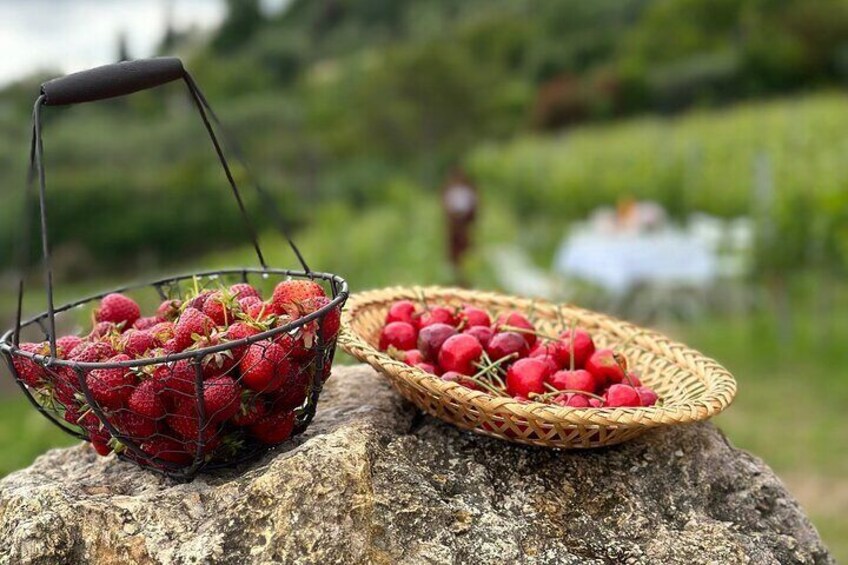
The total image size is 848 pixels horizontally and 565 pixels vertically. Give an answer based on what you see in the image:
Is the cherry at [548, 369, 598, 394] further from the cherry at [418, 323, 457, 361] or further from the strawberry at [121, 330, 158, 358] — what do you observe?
the strawberry at [121, 330, 158, 358]

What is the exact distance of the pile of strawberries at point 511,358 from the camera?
1.86 m

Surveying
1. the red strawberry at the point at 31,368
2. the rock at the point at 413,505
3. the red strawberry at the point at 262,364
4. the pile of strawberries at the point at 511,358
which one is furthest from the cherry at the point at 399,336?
the red strawberry at the point at 31,368

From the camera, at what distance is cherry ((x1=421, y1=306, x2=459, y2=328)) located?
2109mm

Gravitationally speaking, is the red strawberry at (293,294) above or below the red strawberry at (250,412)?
above

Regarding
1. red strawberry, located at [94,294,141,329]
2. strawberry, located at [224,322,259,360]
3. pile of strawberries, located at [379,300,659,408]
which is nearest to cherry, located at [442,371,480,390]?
pile of strawberries, located at [379,300,659,408]

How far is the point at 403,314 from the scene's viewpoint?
2.16 meters

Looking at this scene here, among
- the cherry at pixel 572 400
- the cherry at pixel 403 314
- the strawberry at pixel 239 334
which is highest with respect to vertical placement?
the strawberry at pixel 239 334

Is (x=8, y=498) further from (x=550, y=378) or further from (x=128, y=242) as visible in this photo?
(x=128, y=242)

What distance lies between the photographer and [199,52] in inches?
568

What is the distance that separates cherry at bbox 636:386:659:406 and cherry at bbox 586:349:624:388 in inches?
2.0

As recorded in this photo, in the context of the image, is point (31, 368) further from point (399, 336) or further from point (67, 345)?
point (399, 336)

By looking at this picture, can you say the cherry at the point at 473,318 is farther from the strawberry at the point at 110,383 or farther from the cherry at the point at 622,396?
the strawberry at the point at 110,383

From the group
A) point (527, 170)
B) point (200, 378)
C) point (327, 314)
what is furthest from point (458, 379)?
point (527, 170)

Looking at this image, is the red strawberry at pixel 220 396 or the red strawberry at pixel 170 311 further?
the red strawberry at pixel 170 311
